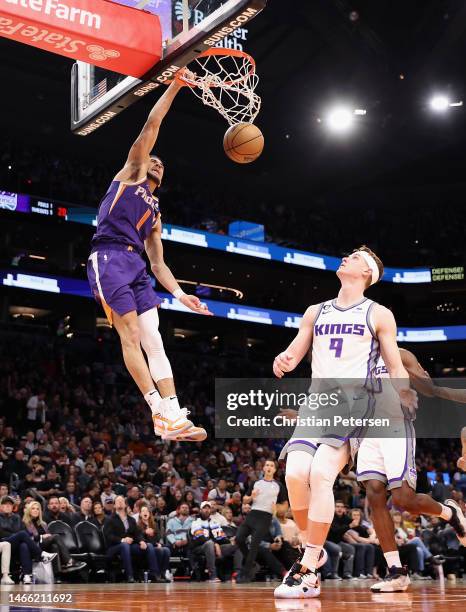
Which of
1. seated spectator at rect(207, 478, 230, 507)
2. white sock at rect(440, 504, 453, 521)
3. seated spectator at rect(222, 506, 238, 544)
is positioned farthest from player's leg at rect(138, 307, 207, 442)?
seated spectator at rect(207, 478, 230, 507)

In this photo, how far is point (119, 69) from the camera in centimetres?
688

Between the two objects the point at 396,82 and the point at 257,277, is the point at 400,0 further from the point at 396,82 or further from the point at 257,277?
the point at 257,277

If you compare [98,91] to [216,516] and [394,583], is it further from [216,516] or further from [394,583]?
[216,516]

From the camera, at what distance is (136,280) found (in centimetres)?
614

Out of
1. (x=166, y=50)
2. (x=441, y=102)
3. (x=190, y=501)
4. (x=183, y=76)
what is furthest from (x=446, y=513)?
(x=441, y=102)

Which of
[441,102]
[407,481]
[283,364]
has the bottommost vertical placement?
[407,481]

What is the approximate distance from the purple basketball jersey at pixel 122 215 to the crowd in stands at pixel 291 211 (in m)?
19.6

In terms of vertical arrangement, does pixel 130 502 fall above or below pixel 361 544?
above

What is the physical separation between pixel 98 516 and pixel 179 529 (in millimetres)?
→ 1662

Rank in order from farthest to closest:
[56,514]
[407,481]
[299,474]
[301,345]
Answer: [56,514]
[407,481]
[301,345]
[299,474]

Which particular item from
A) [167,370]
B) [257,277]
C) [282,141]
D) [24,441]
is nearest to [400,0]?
[282,141]

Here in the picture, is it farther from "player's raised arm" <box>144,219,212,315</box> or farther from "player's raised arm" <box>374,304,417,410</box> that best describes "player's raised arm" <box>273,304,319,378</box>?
"player's raised arm" <box>144,219,212,315</box>

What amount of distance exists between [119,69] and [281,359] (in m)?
2.96

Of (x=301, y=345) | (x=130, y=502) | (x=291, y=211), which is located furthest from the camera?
(x=291, y=211)
